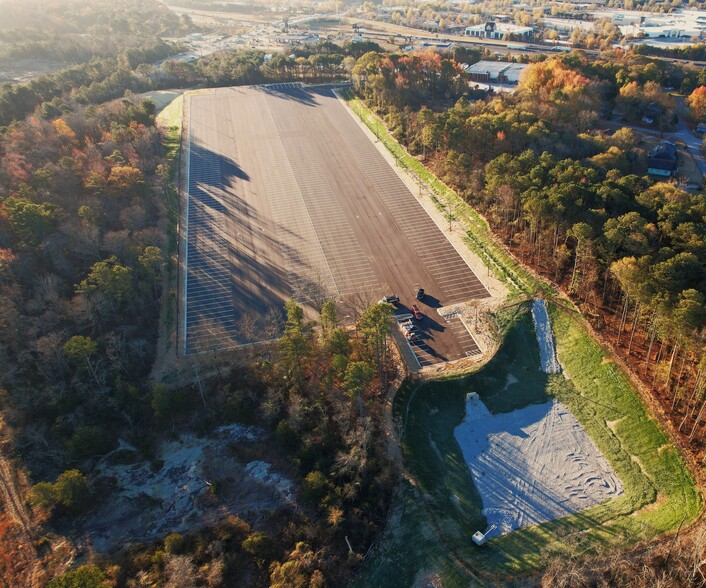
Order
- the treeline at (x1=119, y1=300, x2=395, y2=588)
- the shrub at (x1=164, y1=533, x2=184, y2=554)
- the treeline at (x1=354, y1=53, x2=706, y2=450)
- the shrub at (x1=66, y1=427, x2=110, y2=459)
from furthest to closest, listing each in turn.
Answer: the treeline at (x1=354, y1=53, x2=706, y2=450), the shrub at (x1=66, y1=427, x2=110, y2=459), the shrub at (x1=164, y1=533, x2=184, y2=554), the treeline at (x1=119, y1=300, x2=395, y2=588)

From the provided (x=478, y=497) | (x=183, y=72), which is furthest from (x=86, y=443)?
(x=183, y=72)

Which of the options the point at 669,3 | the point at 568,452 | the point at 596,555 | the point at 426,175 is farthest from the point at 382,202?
the point at 669,3

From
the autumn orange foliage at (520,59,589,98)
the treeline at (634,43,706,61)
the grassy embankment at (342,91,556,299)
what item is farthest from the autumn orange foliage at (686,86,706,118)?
the grassy embankment at (342,91,556,299)

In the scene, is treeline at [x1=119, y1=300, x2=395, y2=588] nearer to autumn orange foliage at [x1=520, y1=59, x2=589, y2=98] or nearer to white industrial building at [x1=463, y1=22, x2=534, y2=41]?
autumn orange foliage at [x1=520, y1=59, x2=589, y2=98]

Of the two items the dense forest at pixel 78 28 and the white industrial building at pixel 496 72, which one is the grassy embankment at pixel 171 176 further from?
the white industrial building at pixel 496 72

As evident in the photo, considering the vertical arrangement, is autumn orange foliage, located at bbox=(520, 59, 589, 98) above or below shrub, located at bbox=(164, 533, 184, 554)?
above

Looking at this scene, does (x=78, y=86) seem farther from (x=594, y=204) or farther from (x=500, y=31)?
(x=500, y=31)

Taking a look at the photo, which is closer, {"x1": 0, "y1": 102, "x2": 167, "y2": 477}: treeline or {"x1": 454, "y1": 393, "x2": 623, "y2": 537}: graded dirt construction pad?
{"x1": 454, "y1": 393, "x2": 623, "y2": 537}: graded dirt construction pad
